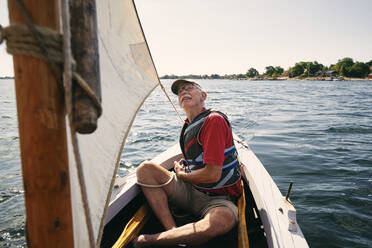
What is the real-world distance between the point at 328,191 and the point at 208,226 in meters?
3.29

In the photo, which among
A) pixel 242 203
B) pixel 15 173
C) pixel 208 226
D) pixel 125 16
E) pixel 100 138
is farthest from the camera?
pixel 15 173

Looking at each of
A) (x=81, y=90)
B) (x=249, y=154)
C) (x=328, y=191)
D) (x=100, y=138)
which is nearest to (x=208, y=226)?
(x=100, y=138)

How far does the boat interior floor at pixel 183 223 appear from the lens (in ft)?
7.13

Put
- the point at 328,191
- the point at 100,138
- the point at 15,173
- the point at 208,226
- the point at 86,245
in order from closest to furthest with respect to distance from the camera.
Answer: the point at 86,245 < the point at 100,138 < the point at 208,226 < the point at 328,191 < the point at 15,173

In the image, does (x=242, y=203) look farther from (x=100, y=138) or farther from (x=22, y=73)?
(x=22, y=73)

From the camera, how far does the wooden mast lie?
73 centimetres

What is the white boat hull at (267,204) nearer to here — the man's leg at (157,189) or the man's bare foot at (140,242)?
the man's leg at (157,189)

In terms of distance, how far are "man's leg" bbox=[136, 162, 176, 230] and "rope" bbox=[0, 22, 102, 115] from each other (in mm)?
1822

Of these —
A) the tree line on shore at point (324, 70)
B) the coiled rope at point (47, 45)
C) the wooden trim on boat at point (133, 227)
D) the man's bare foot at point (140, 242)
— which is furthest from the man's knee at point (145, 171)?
the tree line on shore at point (324, 70)

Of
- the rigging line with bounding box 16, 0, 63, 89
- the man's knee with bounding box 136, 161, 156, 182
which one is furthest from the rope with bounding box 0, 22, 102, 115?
the man's knee with bounding box 136, 161, 156, 182

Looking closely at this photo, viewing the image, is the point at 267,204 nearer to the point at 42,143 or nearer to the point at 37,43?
the point at 42,143

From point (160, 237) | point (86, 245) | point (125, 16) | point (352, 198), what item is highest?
point (125, 16)

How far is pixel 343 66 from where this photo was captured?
76.3m

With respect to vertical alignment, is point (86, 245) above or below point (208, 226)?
above
